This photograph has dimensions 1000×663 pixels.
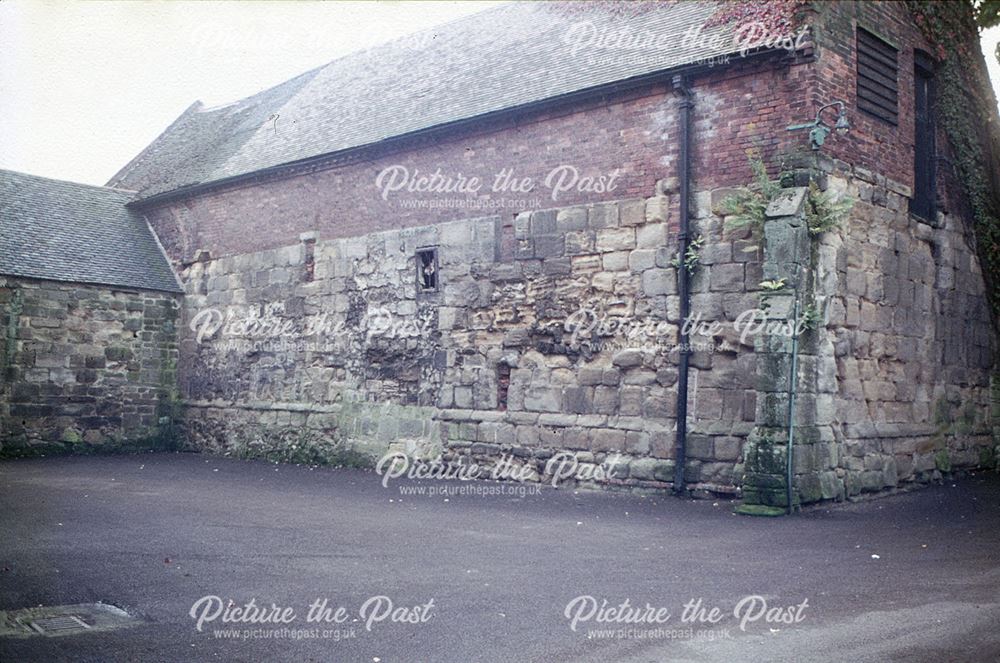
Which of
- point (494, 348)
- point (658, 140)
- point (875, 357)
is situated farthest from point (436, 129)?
point (875, 357)

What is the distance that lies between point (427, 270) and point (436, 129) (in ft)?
7.53

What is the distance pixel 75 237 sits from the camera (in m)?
19.4

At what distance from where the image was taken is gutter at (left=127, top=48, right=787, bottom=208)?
11.3m

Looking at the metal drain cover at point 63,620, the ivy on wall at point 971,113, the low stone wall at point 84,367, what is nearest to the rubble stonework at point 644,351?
the ivy on wall at point 971,113

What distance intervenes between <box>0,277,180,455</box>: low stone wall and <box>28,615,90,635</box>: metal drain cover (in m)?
13.1

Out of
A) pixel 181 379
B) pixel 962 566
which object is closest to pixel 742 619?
pixel 962 566

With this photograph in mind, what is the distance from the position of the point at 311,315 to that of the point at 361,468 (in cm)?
319

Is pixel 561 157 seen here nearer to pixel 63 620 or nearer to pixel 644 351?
pixel 644 351

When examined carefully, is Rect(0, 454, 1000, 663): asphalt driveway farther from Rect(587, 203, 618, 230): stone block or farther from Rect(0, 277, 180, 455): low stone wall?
Rect(0, 277, 180, 455): low stone wall

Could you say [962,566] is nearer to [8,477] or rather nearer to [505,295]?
[505,295]

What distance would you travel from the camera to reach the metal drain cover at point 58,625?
525cm

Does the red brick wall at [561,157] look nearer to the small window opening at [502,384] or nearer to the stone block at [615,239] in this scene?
the stone block at [615,239]

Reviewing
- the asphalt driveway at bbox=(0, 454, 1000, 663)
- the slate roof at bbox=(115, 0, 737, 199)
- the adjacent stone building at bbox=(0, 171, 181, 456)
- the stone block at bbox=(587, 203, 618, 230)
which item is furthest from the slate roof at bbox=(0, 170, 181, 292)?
the stone block at bbox=(587, 203, 618, 230)

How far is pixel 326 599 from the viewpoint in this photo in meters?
6.20
